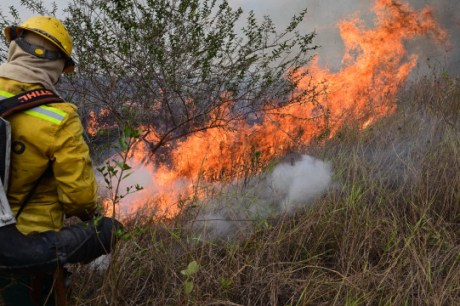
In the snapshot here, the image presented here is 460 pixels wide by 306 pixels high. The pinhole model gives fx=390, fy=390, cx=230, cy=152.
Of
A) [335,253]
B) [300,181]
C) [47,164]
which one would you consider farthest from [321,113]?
[47,164]

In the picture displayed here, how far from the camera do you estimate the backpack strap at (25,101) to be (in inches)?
65.1

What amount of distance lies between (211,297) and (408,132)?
3079 mm

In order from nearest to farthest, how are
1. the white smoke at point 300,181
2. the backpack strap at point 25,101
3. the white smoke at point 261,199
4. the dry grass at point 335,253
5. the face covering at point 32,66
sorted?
the backpack strap at point 25,101
the face covering at point 32,66
the dry grass at point 335,253
the white smoke at point 261,199
the white smoke at point 300,181

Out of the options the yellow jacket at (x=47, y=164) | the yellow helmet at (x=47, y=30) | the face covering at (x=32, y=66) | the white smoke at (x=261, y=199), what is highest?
the yellow helmet at (x=47, y=30)

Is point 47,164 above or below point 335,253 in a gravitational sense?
above

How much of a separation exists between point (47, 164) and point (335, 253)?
6.12ft

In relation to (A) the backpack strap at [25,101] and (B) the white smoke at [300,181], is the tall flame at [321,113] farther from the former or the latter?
(A) the backpack strap at [25,101]

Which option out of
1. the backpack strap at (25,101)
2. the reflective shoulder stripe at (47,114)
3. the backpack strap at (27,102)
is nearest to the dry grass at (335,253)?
the backpack strap at (27,102)

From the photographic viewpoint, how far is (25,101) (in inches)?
66.5

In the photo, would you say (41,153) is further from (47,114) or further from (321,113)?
(321,113)

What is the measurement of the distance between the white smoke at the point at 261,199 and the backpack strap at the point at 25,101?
1323 millimetres

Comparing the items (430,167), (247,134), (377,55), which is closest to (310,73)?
(247,134)

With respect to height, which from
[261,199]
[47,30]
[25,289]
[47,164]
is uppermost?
[47,30]

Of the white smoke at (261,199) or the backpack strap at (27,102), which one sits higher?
the backpack strap at (27,102)
